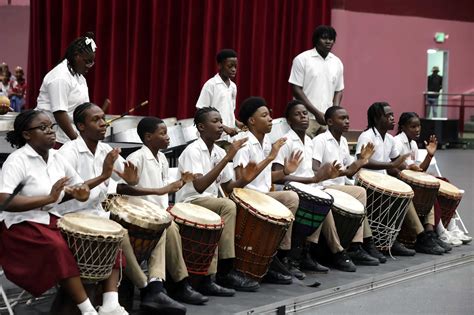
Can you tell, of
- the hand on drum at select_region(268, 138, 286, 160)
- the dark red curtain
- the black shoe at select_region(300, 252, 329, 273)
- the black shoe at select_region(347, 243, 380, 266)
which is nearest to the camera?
the hand on drum at select_region(268, 138, 286, 160)

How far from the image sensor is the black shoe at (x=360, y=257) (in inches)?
251

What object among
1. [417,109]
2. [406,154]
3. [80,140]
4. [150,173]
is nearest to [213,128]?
[150,173]

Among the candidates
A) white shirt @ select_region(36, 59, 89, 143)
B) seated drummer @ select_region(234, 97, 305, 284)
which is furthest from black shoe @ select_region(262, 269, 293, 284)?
white shirt @ select_region(36, 59, 89, 143)

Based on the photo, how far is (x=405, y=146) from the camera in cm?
723

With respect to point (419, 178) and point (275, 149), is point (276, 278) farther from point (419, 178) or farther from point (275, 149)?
point (419, 178)

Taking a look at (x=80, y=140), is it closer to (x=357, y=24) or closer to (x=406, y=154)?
(x=406, y=154)

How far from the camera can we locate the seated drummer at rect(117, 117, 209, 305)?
4.89 meters

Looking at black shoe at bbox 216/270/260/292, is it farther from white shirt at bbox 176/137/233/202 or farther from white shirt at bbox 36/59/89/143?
white shirt at bbox 36/59/89/143

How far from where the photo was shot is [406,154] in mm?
6891

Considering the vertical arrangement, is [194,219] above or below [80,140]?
below

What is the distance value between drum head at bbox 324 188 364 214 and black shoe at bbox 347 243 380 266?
0.40 meters

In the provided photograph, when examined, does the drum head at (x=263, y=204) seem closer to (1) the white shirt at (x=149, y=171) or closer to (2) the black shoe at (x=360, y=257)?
(1) the white shirt at (x=149, y=171)

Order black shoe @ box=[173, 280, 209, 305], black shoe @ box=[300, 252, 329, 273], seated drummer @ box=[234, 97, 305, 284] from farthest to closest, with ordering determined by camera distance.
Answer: black shoe @ box=[300, 252, 329, 273]
seated drummer @ box=[234, 97, 305, 284]
black shoe @ box=[173, 280, 209, 305]

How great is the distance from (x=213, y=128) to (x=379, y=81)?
966 centimetres
